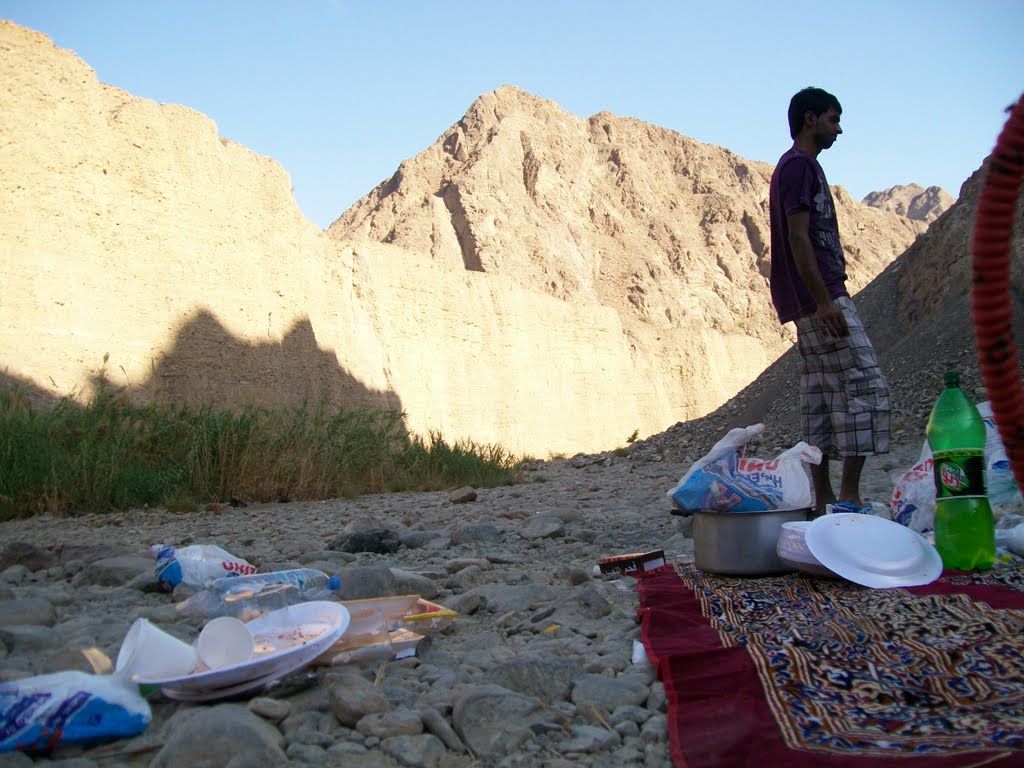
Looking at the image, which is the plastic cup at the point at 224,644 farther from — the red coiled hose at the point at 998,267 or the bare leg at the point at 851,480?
the bare leg at the point at 851,480

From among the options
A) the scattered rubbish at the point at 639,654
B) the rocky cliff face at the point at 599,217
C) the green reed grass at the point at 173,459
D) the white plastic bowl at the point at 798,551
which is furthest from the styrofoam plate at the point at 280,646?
the rocky cliff face at the point at 599,217

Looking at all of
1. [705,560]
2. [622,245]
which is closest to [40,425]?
[705,560]

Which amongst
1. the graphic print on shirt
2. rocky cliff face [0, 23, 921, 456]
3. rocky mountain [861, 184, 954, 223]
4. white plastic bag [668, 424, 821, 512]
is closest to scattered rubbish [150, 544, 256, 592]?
white plastic bag [668, 424, 821, 512]

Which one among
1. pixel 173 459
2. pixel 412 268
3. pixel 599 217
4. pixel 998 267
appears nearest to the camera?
pixel 998 267

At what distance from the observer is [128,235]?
14.1 meters

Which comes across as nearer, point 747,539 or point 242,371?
point 747,539

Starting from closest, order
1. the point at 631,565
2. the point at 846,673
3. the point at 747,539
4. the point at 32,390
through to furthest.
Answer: the point at 846,673 → the point at 747,539 → the point at 631,565 → the point at 32,390

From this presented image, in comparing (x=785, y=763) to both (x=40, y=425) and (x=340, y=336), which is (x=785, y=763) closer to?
(x=40, y=425)

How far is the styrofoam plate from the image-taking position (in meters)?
1.59

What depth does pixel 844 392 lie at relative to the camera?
349 cm

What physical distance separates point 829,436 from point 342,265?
54.7ft

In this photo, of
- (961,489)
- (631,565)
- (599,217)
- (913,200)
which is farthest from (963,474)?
(913,200)

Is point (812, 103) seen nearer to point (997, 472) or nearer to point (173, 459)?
point (997, 472)

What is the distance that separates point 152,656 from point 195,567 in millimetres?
1229
